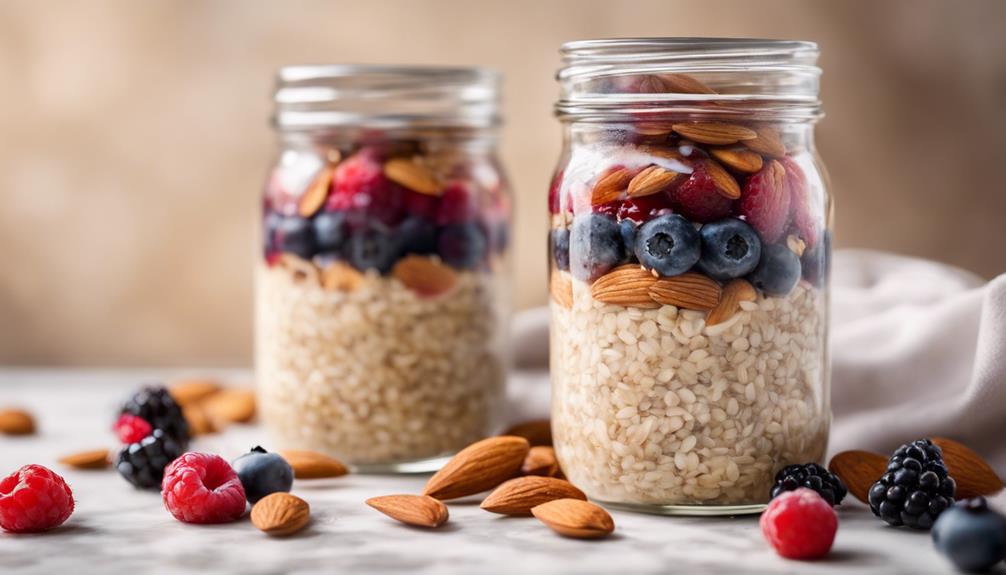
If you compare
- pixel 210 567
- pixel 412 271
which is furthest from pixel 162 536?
pixel 412 271

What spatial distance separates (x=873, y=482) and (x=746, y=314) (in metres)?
0.20

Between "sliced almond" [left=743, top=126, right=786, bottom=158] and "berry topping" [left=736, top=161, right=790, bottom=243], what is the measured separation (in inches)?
0.5

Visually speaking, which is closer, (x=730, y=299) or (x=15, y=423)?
(x=730, y=299)

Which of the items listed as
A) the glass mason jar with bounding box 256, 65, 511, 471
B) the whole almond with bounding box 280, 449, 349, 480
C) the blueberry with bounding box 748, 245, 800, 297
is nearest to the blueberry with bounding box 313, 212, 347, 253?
the glass mason jar with bounding box 256, 65, 511, 471

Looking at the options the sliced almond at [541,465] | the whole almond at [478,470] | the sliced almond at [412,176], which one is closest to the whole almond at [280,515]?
the whole almond at [478,470]

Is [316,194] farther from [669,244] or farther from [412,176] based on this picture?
[669,244]

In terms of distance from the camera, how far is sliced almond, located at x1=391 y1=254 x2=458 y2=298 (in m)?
1.09

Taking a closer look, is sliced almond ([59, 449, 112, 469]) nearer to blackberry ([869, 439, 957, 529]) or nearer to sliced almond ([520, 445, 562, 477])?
sliced almond ([520, 445, 562, 477])

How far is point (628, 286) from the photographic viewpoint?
904mm

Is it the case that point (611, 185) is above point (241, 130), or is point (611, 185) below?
below

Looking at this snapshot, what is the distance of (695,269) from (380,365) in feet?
1.18

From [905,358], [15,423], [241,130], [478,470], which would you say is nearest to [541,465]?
[478,470]

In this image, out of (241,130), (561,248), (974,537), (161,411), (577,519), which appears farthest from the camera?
(241,130)

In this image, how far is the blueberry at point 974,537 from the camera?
756mm
